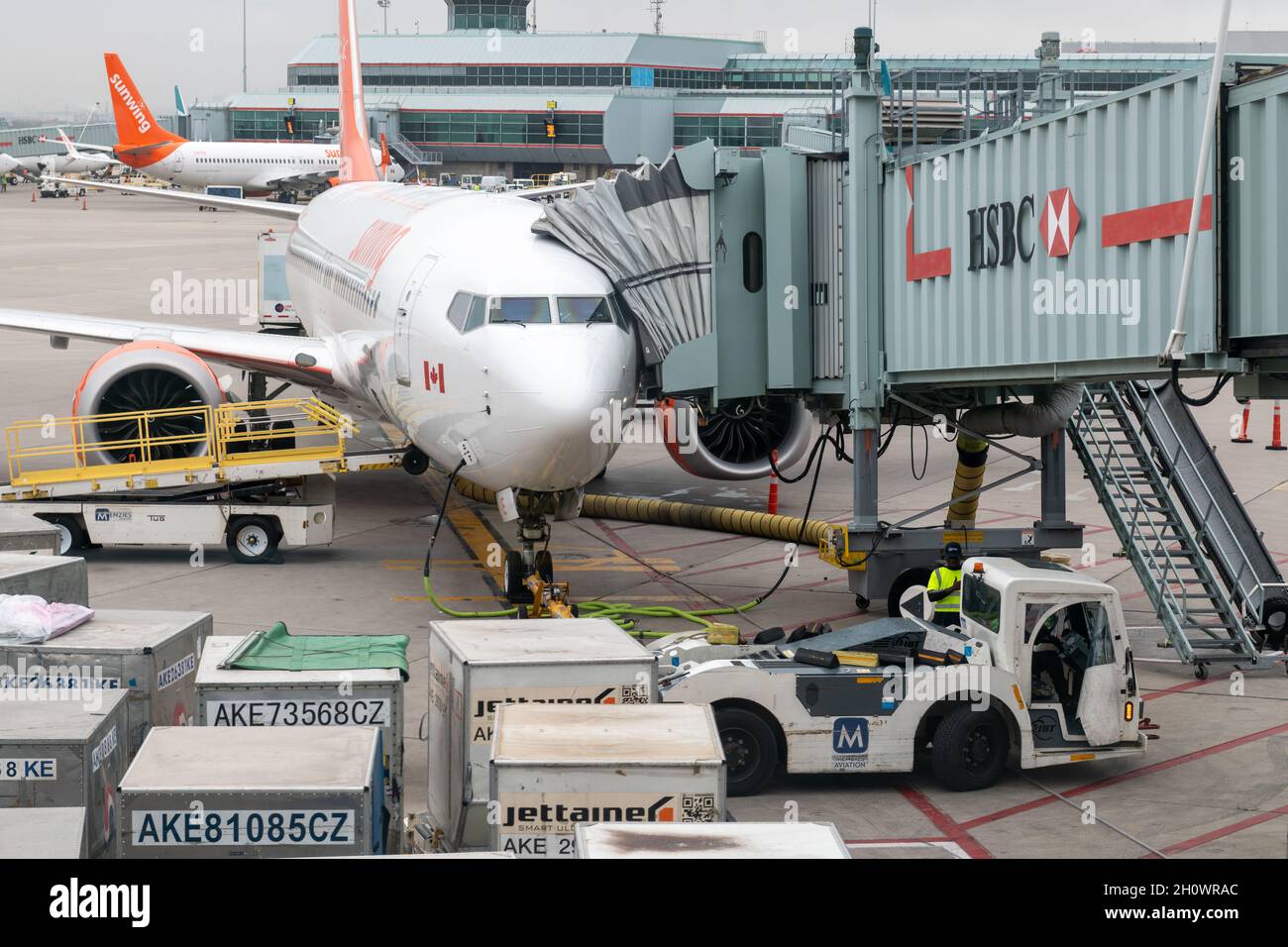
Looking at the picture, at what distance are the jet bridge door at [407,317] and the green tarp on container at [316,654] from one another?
7.16m


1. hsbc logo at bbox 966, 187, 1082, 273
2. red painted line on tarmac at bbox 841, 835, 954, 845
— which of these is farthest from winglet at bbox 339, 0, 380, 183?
red painted line on tarmac at bbox 841, 835, 954, 845

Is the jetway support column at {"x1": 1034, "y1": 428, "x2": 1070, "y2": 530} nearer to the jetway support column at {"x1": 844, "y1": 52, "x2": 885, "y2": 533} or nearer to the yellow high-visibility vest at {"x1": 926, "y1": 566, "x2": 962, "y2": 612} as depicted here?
the jetway support column at {"x1": 844, "y1": 52, "x2": 885, "y2": 533}

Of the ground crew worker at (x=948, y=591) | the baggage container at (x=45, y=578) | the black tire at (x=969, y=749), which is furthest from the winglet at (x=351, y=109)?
the black tire at (x=969, y=749)

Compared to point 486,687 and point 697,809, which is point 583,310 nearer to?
point 486,687

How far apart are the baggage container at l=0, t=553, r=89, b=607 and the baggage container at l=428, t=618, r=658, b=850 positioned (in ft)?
13.2

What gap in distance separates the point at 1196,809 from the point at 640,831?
6395mm

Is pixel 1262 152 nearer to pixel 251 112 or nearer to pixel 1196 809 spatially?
pixel 1196 809

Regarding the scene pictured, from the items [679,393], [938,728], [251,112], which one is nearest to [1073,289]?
[938,728]

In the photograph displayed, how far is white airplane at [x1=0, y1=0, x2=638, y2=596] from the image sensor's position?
1622 cm

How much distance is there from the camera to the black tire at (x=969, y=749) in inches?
499

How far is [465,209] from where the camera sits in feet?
68.2

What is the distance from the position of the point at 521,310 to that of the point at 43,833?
31.3ft

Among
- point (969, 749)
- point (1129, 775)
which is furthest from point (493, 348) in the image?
point (1129, 775)

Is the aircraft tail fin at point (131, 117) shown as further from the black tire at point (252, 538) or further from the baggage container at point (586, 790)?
the baggage container at point (586, 790)
